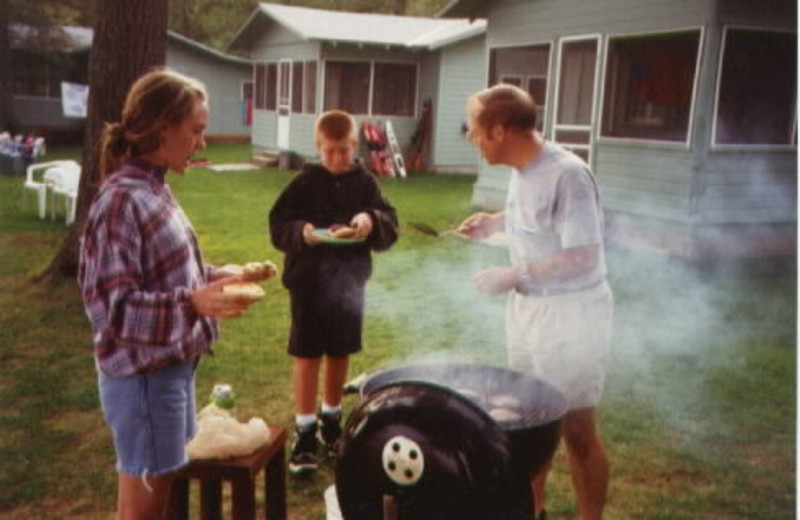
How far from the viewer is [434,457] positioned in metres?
2.10

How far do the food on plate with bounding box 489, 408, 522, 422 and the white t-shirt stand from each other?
0.47 metres

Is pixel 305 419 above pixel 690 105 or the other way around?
the other way around

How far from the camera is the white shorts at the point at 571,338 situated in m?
2.70

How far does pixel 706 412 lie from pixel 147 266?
3.58m

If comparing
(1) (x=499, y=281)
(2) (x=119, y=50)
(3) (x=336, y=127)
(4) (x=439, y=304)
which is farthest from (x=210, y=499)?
(2) (x=119, y=50)

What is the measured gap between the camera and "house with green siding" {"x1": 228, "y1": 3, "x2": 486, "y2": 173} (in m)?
17.8

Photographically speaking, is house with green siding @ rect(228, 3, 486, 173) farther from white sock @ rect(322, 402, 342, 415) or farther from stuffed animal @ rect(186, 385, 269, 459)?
stuffed animal @ rect(186, 385, 269, 459)

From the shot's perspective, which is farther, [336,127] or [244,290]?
[336,127]

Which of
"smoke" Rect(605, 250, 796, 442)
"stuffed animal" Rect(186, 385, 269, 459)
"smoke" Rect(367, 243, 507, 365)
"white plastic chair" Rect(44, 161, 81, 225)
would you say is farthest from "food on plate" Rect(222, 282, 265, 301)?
"white plastic chair" Rect(44, 161, 81, 225)

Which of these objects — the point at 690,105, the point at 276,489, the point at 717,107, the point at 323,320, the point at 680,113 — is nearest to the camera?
the point at 276,489

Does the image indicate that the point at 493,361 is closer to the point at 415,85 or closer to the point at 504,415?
the point at 504,415

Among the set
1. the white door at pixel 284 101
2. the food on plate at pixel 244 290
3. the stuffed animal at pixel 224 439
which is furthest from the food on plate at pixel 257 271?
the white door at pixel 284 101

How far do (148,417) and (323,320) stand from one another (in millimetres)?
1484

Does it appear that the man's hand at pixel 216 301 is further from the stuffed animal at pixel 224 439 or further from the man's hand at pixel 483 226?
the man's hand at pixel 483 226
